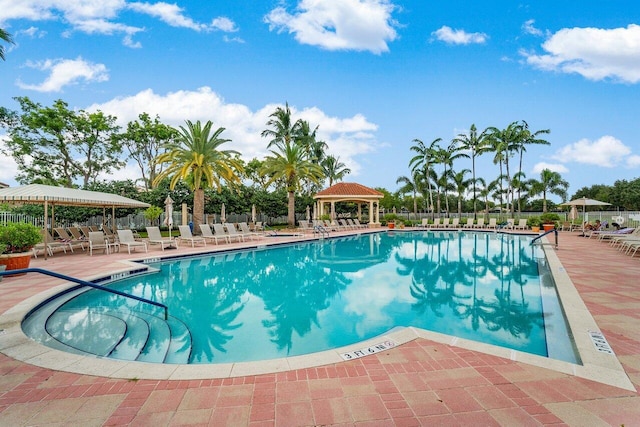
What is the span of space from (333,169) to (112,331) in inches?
1415

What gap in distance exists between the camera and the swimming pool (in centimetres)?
455

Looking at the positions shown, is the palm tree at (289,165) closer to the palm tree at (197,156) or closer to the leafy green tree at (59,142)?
the palm tree at (197,156)

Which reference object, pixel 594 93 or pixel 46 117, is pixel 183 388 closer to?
pixel 594 93

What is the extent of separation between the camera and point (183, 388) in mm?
2770

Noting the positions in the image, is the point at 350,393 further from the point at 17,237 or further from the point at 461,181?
the point at 461,181

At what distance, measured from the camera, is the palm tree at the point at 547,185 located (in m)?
35.5

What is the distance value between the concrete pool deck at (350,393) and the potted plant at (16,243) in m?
5.47

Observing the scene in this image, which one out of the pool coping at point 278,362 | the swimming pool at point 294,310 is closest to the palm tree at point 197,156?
the swimming pool at point 294,310

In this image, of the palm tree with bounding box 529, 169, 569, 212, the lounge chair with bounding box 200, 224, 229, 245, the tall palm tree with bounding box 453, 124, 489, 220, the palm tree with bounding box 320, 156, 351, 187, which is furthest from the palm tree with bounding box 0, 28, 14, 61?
the palm tree with bounding box 529, 169, 569, 212

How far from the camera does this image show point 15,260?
7.77 m

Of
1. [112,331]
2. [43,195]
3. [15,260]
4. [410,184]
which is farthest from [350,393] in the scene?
[410,184]

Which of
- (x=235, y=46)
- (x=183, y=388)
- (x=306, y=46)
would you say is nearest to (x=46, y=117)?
(x=235, y=46)

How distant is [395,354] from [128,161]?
31.3m

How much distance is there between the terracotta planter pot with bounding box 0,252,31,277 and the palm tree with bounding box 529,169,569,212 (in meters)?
40.5
